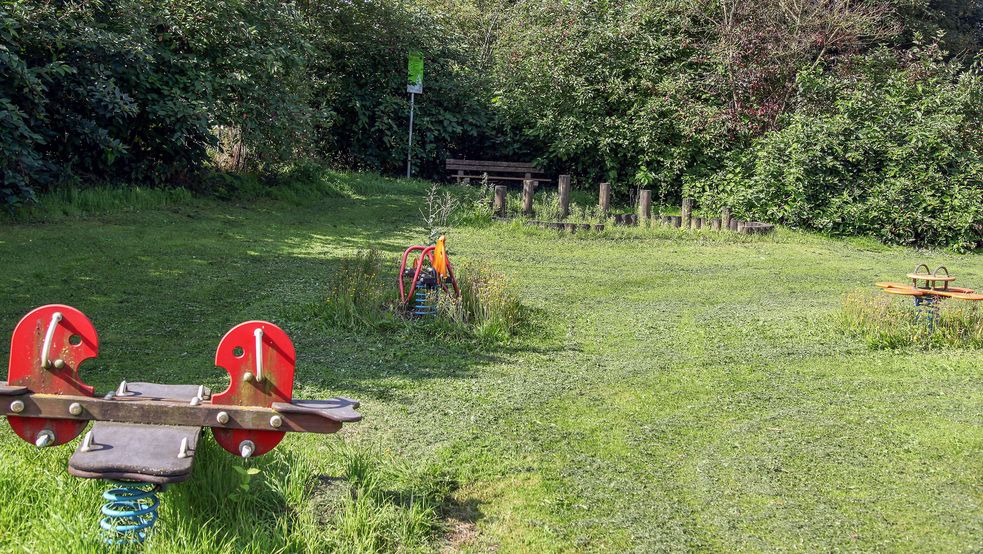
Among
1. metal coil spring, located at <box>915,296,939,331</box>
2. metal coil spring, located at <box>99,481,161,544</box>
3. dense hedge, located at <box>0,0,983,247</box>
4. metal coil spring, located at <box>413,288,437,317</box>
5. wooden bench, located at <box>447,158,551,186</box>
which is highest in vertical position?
dense hedge, located at <box>0,0,983,247</box>

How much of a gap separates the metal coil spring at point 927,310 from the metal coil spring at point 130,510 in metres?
6.47

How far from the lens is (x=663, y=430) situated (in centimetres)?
520

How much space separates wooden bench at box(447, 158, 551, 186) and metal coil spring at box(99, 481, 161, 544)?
15.0 metres

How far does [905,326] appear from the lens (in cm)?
756

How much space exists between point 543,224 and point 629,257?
1860mm

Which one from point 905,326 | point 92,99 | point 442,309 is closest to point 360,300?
point 442,309

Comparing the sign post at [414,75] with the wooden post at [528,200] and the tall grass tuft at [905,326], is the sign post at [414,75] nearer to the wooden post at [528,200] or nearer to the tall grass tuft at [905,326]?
the wooden post at [528,200]

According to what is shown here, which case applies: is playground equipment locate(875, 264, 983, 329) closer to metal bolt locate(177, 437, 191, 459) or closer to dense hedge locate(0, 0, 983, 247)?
metal bolt locate(177, 437, 191, 459)

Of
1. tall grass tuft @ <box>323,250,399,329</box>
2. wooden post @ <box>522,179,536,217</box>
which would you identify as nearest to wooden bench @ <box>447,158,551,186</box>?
wooden post @ <box>522,179,536,217</box>

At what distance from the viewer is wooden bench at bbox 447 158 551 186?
18391 mm

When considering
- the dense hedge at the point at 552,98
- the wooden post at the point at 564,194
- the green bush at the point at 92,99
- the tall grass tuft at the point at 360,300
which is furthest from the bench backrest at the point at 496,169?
the tall grass tuft at the point at 360,300

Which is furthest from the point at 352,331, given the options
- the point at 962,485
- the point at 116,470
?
the point at 962,485

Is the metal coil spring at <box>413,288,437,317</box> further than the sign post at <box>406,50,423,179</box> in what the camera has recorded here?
No

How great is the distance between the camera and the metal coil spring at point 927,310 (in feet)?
25.0
